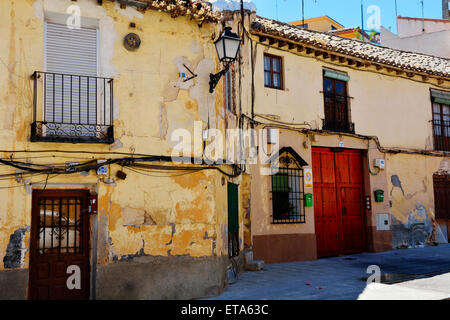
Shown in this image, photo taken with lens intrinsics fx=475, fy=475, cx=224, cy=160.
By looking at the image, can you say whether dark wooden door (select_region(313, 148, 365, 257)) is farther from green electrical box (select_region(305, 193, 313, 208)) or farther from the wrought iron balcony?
the wrought iron balcony

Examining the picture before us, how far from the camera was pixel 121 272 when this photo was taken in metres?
7.54

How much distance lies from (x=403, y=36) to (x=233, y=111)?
51.9 feet

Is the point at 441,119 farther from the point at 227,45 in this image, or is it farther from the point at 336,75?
the point at 227,45

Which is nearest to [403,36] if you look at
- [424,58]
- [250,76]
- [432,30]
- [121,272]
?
[432,30]

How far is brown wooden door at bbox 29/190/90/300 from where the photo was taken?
24.1 ft

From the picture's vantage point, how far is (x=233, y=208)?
10.2m

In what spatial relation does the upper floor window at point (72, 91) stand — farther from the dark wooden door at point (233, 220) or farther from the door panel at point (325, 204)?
the door panel at point (325, 204)

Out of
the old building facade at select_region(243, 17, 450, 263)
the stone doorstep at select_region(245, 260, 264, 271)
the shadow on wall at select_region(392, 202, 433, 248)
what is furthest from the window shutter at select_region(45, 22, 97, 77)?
the shadow on wall at select_region(392, 202, 433, 248)

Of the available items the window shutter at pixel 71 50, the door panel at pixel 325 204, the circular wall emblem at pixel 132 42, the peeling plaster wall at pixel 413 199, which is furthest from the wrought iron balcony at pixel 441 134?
the window shutter at pixel 71 50

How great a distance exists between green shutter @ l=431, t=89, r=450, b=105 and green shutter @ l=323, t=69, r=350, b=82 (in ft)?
13.8

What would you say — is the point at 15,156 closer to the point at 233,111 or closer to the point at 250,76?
the point at 233,111

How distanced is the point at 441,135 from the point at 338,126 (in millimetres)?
5082

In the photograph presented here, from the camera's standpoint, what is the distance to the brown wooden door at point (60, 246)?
7.36 meters

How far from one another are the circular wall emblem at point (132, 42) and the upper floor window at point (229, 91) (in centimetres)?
262
